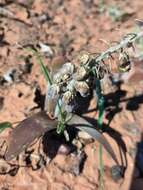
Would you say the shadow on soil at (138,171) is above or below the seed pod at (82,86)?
below

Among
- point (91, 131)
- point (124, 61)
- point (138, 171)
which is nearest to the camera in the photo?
point (124, 61)

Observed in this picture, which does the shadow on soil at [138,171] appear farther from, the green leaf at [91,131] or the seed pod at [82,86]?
the seed pod at [82,86]

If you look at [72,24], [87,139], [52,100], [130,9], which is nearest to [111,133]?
[87,139]

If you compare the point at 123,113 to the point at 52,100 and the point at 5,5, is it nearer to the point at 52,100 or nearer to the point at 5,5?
the point at 52,100

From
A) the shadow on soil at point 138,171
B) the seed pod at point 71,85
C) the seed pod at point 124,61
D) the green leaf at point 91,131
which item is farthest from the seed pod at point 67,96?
the shadow on soil at point 138,171

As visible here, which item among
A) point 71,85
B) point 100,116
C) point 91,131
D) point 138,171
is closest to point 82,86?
point 71,85

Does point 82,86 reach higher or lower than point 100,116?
higher

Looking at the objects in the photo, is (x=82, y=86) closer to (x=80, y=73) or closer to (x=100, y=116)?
(x=80, y=73)

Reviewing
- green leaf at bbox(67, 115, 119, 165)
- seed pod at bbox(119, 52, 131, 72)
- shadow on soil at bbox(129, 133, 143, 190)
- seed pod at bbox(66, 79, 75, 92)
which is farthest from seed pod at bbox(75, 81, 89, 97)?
shadow on soil at bbox(129, 133, 143, 190)

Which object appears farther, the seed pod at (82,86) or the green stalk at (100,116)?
the green stalk at (100,116)
